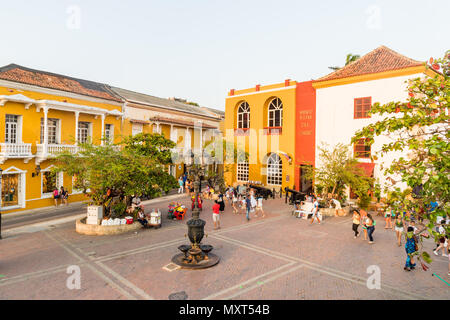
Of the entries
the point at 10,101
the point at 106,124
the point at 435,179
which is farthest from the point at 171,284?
the point at 106,124

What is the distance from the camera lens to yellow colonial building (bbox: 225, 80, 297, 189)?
1056 inches

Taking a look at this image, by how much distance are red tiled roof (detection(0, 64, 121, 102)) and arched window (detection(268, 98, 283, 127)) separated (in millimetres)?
14478

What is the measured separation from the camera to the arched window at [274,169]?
2795 centimetres

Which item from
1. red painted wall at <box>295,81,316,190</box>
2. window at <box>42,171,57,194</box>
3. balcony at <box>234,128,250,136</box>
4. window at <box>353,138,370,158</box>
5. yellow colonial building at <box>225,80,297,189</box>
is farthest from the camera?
balcony at <box>234,128,250,136</box>

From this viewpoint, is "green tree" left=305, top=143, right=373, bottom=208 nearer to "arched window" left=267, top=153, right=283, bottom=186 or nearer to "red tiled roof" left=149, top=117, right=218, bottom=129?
"arched window" left=267, top=153, right=283, bottom=186

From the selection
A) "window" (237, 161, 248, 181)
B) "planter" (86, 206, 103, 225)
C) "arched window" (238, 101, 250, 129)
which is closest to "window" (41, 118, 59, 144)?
"planter" (86, 206, 103, 225)

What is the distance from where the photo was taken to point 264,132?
2866cm

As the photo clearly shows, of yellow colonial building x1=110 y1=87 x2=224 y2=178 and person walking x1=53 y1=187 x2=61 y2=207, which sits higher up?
yellow colonial building x1=110 y1=87 x2=224 y2=178

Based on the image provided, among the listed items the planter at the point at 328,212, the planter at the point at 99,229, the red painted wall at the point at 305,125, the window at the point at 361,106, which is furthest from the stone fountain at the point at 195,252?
the window at the point at 361,106

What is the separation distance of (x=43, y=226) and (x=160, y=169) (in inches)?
Answer: 272

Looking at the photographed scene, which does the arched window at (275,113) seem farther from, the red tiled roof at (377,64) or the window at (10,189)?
the window at (10,189)

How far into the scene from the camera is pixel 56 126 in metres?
21.0
